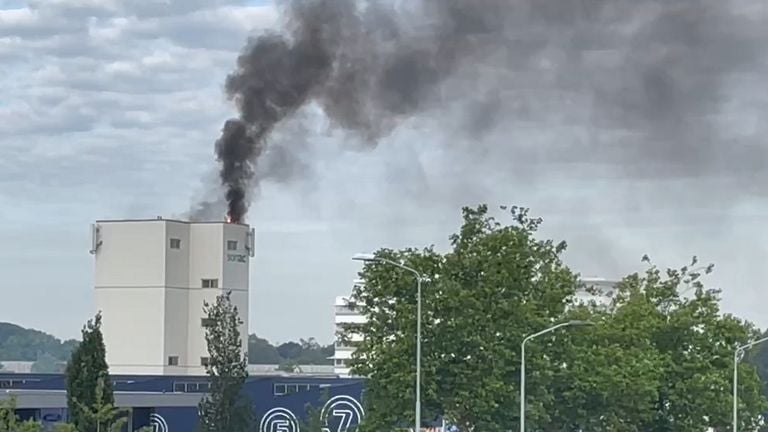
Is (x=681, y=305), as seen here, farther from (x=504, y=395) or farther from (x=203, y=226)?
(x=203, y=226)

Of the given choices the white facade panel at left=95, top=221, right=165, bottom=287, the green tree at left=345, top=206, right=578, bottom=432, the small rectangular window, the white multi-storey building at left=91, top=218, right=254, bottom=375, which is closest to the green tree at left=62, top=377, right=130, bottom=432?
the green tree at left=345, top=206, right=578, bottom=432

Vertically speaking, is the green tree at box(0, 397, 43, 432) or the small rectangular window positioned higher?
the small rectangular window

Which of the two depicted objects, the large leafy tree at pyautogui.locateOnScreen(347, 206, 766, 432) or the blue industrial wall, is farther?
the blue industrial wall

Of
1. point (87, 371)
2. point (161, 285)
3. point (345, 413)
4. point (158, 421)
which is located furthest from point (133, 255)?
point (87, 371)

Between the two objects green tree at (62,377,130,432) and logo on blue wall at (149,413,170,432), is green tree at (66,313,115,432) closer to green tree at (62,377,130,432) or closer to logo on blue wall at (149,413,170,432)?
green tree at (62,377,130,432)

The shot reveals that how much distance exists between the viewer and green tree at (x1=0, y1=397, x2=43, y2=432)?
4330 cm

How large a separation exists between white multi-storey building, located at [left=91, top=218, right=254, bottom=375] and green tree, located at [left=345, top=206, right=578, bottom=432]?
127ft

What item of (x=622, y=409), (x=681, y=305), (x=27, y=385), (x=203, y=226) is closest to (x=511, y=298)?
(x=622, y=409)

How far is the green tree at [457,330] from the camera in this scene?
56.8 meters

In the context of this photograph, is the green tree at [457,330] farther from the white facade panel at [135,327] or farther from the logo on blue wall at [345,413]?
the white facade panel at [135,327]

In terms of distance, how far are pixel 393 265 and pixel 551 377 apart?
8131 millimetres

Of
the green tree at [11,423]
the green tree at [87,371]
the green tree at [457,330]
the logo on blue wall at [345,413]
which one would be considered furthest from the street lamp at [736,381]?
the green tree at [11,423]

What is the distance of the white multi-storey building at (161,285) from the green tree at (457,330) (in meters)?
38.7

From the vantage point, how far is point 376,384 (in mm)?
57781
